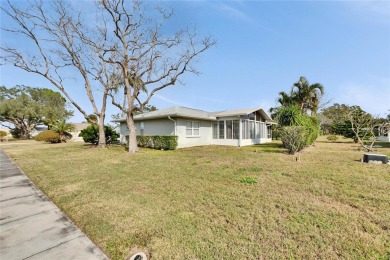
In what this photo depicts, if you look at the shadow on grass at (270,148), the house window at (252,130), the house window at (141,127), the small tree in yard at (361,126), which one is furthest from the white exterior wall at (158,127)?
the small tree in yard at (361,126)

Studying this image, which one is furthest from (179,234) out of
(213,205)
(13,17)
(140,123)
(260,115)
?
(13,17)

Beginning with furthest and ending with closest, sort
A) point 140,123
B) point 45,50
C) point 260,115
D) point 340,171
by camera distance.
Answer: point 260,115, point 140,123, point 45,50, point 340,171

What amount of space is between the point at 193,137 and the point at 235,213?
44.5 feet

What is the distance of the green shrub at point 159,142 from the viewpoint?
14.8 metres

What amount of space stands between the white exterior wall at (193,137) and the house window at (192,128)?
295 millimetres

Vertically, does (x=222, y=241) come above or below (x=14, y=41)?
below

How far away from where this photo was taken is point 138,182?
19.1 ft

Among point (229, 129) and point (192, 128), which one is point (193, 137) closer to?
point (192, 128)

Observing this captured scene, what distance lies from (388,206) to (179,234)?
4.38 metres

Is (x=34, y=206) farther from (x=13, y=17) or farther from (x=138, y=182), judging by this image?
(x=13, y=17)

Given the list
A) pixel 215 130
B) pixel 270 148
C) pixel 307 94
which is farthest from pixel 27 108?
pixel 307 94

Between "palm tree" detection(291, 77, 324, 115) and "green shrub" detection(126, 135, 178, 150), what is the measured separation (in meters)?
19.8

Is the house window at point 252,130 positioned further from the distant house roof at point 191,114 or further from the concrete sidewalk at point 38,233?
the concrete sidewalk at point 38,233

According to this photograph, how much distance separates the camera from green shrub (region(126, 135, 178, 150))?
14.8m
